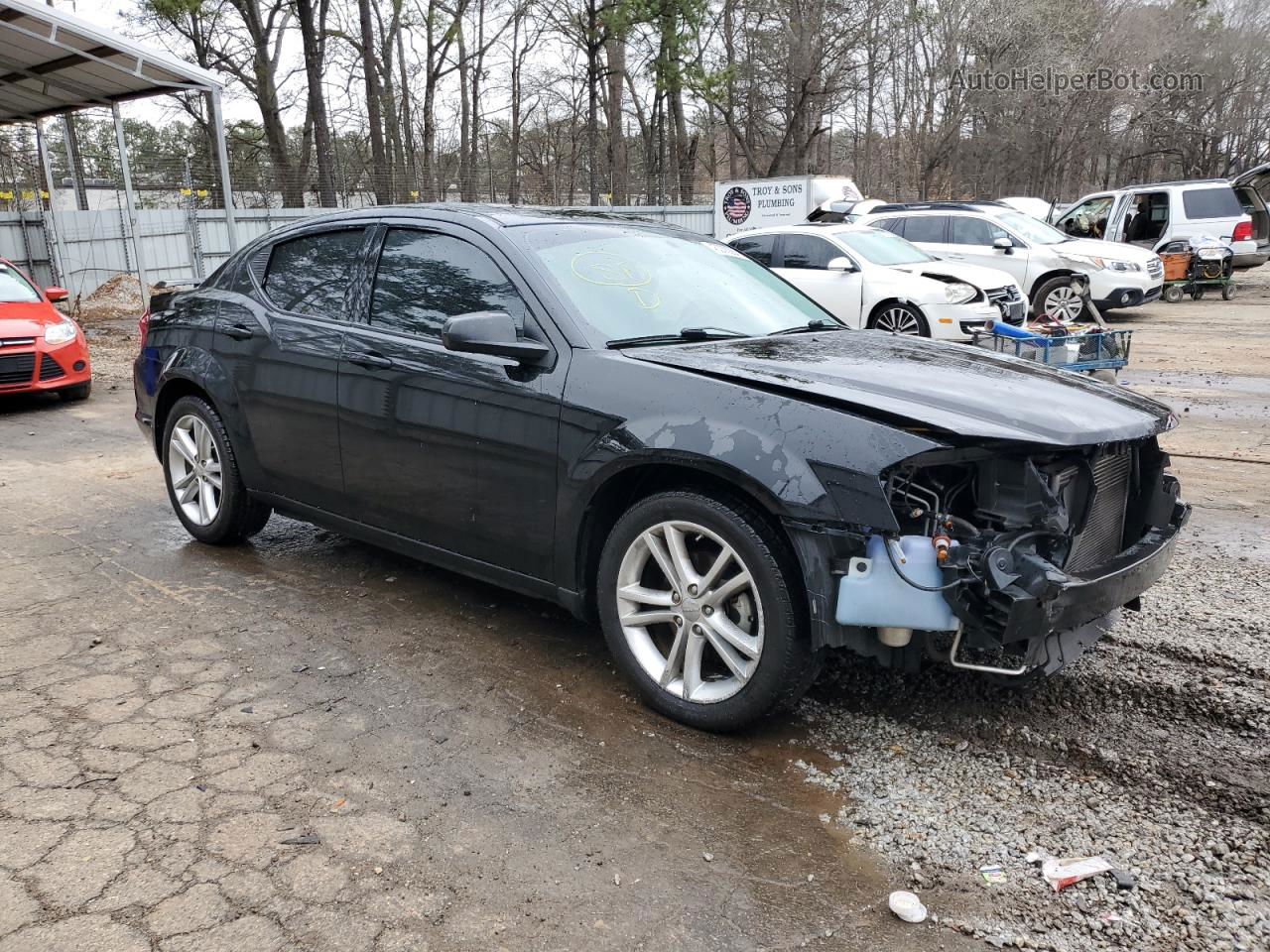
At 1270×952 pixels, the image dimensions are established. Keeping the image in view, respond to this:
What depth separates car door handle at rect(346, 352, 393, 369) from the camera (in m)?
4.00

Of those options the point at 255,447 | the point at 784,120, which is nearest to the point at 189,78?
the point at 255,447

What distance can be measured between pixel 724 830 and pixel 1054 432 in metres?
1.49

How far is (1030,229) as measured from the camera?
15.0m

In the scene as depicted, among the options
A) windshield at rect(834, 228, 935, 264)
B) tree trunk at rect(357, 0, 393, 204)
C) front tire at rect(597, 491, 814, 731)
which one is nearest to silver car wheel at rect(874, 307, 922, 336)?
windshield at rect(834, 228, 935, 264)

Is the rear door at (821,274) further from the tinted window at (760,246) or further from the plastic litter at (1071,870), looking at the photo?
the plastic litter at (1071,870)

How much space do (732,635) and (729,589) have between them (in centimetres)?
15

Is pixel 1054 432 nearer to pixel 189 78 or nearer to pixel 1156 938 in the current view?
pixel 1156 938

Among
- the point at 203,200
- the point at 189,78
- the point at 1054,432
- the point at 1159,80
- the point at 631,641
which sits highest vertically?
the point at 1159,80

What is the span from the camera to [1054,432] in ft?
9.10

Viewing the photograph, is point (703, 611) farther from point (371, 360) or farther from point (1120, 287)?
point (1120, 287)

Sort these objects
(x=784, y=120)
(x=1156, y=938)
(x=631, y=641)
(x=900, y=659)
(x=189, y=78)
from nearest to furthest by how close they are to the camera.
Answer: (x=1156, y=938)
(x=900, y=659)
(x=631, y=641)
(x=189, y=78)
(x=784, y=120)

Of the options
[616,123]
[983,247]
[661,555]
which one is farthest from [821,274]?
[616,123]

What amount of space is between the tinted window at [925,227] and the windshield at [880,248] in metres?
3.06

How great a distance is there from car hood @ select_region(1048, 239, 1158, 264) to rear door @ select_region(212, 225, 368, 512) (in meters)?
12.7
